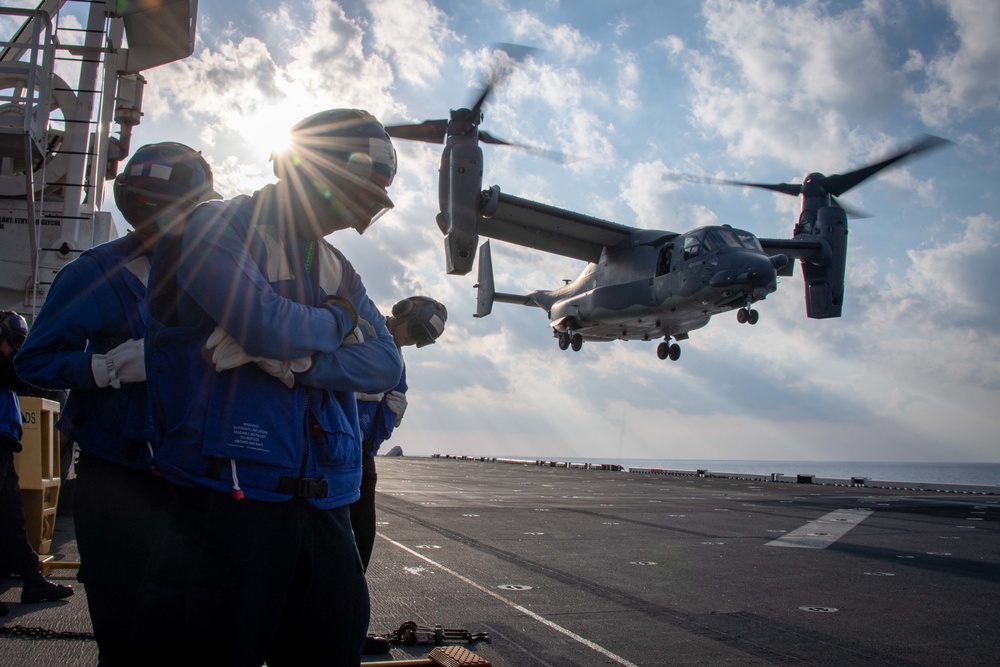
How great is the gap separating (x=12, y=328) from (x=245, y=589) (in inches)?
146

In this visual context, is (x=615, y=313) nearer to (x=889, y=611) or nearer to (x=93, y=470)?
(x=889, y=611)

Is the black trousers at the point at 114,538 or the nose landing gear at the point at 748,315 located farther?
the nose landing gear at the point at 748,315

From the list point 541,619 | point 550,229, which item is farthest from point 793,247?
point 541,619

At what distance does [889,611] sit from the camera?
5.44 meters

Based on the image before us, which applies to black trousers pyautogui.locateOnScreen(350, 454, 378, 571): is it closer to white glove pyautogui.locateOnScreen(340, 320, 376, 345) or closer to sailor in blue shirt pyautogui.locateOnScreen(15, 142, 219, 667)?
sailor in blue shirt pyautogui.locateOnScreen(15, 142, 219, 667)

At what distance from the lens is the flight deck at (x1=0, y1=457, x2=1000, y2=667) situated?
168 inches

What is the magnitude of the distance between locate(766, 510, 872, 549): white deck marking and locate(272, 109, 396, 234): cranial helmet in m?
8.27

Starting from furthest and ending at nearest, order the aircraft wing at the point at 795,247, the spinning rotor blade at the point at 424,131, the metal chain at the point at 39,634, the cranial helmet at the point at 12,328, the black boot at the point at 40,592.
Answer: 1. the aircraft wing at the point at 795,247
2. the spinning rotor blade at the point at 424,131
3. the black boot at the point at 40,592
4. the cranial helmet at the point at 12,328
5. the metal chain at the point at 39,634

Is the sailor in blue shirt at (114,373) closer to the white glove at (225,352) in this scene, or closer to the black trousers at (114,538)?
the black trousers at (114,538)

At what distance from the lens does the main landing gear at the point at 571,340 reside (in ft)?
105

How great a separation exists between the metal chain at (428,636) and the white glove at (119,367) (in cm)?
215

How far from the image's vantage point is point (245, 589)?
1.88 meters

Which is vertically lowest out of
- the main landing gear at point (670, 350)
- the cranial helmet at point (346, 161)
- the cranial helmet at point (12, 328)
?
the cranial helmet at point (12, 328)

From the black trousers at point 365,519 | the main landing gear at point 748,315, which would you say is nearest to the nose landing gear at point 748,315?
the main landing gear at point 748,315
